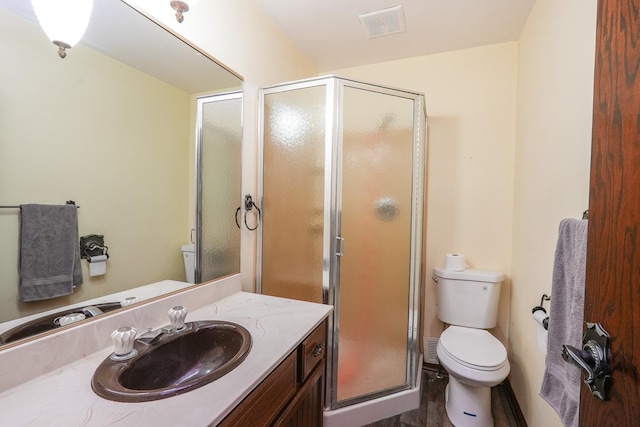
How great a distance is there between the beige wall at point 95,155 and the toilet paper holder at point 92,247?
0.02 meters

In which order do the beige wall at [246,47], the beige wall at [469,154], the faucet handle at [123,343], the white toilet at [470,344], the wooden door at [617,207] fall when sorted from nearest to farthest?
1. the wooden door at [617,207]
2. the faucet handle at [123,343]
3. the beige wall at [246,47]
4. the white toilet at [470,344]
5. the beige wall at [469,154]

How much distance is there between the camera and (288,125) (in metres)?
1.67

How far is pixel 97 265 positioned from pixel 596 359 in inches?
52.9

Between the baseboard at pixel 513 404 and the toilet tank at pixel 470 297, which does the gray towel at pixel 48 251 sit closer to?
the toilet tank at pixel 470 297

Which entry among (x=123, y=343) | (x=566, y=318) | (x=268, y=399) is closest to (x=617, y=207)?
(x=566, y=318)

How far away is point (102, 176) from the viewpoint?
0.94m

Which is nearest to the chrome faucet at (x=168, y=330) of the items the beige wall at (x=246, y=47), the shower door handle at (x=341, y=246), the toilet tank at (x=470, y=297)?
the beige wall at (x=246, y=47)

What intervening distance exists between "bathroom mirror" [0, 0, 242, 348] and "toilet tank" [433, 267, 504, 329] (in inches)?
68.7

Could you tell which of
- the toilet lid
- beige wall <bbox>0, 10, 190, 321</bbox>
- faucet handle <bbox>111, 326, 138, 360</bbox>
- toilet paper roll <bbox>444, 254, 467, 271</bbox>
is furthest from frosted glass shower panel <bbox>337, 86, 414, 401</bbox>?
faucet handle <bbox>111, 326, 138, 360</bbox>

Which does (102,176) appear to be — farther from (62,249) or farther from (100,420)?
(100,420)

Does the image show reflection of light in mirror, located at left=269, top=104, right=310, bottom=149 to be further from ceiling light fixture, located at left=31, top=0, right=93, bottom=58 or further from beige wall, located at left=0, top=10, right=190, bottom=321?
ceiling light fixture, located at left=31, top=0, right=93, bottom=58

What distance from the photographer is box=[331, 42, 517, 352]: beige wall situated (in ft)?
6.72

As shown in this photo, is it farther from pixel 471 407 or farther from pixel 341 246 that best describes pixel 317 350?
pixel 471 407

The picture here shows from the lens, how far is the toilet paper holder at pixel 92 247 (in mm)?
902
